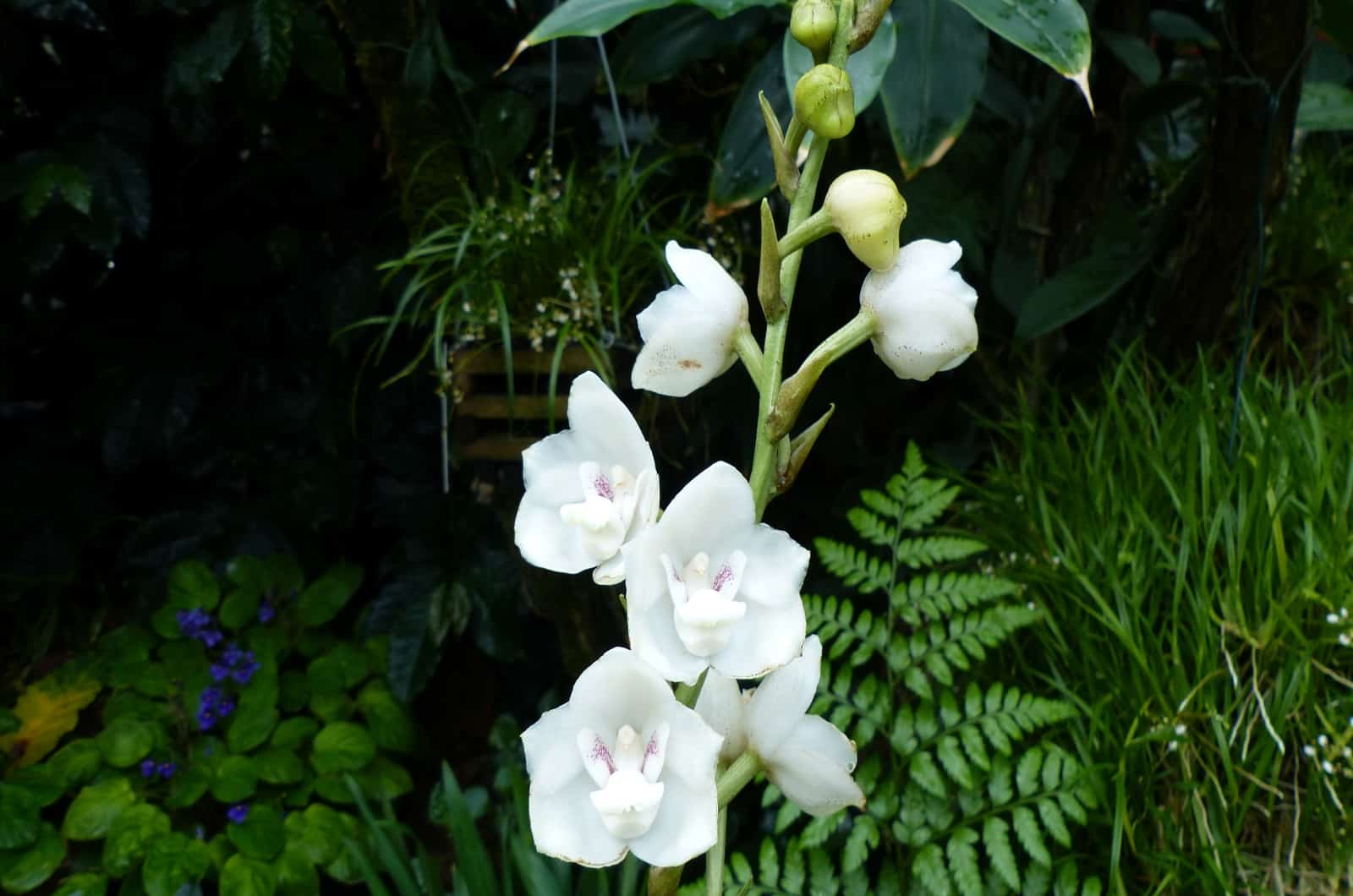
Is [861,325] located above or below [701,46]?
above

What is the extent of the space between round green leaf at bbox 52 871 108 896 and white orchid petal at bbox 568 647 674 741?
3.88 feet

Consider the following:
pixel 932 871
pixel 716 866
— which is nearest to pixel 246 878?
pixel 932 871

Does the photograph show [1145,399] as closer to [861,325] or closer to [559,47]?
[861,325]

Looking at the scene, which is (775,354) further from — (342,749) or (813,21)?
(342,749)

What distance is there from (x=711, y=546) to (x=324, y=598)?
1.35m

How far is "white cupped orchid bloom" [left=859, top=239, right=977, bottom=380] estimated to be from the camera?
47 centimetres

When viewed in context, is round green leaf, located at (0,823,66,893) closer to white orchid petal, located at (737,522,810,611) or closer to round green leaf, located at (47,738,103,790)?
round green leaf, located at (47,738,103,790)

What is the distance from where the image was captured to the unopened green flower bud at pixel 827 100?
0.46m

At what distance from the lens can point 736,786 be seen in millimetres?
461

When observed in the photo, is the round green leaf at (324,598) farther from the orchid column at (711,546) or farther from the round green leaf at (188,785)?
the orchid column at (711,546)

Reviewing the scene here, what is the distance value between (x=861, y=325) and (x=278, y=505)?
4.60 feet

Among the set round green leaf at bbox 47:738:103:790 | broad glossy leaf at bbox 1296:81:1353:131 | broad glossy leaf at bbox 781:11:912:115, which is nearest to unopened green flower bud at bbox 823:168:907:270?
broad glossy leaf at bbox 781:11:912:115

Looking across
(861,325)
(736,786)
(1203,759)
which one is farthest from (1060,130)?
(736,786)

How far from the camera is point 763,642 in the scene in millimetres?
441
